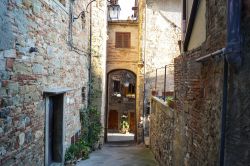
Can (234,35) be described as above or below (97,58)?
below

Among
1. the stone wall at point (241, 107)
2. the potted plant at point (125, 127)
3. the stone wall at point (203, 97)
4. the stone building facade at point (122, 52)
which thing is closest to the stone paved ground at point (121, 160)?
the stone wall at point (203, 97)

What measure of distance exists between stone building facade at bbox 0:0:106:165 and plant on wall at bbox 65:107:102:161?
1.55 feet

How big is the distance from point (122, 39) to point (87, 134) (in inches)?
271

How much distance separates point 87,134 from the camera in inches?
446

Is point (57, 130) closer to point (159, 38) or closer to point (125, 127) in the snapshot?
point (159, 38)

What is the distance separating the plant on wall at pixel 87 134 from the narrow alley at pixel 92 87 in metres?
0.04

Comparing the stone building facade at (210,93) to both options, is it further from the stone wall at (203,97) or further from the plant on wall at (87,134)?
the plant on wall at (87,134)

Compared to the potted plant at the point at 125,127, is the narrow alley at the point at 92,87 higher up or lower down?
higher up

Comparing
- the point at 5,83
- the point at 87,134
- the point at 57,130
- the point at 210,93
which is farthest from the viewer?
the point at 87,134

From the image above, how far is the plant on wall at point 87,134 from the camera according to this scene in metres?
9.14

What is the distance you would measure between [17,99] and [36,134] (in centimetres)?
120

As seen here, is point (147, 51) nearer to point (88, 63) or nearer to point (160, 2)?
point (160, 2)

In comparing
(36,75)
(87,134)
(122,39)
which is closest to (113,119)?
(122,39)

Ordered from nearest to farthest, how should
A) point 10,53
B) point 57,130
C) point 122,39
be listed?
point 10,53
point 57,130
point 122,39
